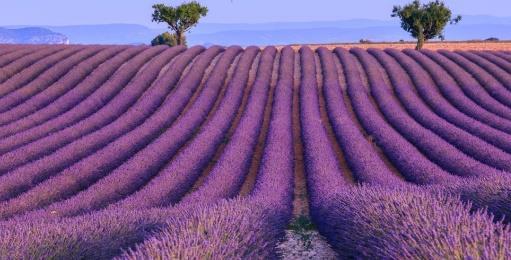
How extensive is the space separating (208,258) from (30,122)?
13915 millimetres

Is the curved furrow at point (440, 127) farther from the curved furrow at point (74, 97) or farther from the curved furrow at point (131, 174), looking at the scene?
the curved furrow at point (74, 97)

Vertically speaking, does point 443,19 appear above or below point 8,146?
above

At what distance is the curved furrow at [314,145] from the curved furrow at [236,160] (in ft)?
4.34

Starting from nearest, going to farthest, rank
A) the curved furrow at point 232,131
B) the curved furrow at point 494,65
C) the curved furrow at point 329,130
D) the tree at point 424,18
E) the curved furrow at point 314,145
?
1. the curved furrow at point 314,145
2. the curved furrow at point 232,131
3. the curved furrow at point 329,130
4. the curved furrow at point 494,65
5. the tree at point 424,18

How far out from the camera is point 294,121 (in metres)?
18.3

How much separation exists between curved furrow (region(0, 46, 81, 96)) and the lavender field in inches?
3.1

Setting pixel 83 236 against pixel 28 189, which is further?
pixel 28 189

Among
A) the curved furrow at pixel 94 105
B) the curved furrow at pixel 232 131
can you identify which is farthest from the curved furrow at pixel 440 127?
the curved furrow at pixel 94 105

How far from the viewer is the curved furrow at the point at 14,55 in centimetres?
2545

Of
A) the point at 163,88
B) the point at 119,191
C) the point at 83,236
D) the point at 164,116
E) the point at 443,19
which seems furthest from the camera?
the point at 443,19

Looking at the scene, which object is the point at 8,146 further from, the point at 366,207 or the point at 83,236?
the point at 366,207

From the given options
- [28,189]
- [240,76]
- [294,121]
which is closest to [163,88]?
[240,76]

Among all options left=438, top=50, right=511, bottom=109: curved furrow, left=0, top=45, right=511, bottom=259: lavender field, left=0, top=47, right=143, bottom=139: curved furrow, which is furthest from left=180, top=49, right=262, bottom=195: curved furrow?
left=438, top=50, right=511, bottom=109: curved furrow

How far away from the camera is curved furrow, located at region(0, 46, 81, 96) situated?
21.4 metres
